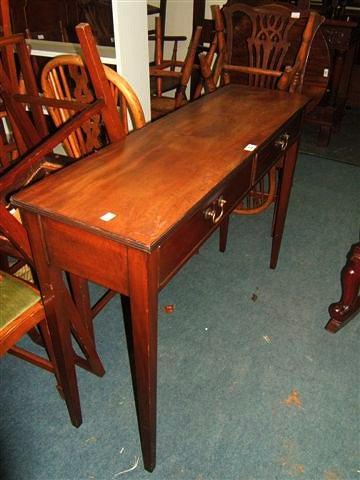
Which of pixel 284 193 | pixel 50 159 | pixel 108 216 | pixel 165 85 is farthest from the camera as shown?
pixel 165 85

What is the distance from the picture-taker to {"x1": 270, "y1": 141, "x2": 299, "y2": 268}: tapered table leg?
1667mm

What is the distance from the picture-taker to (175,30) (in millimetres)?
4082

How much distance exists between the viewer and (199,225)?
0.94 meters

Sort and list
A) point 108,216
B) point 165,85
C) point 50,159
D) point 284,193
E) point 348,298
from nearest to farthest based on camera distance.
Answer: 1. point 108,216
2. point 50,159
3. point 348,298
4. point 284,193
5. point 165,85

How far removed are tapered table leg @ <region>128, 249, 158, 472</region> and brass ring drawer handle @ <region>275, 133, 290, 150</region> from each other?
77cm

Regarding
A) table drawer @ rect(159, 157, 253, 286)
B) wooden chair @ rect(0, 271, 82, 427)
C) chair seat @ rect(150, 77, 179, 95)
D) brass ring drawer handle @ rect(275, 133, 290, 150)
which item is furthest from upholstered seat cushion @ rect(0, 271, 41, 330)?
chair seat @ rect(150, 77, 179, 95)

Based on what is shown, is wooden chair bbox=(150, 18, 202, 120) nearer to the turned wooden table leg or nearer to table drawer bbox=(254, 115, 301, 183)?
table drawer bbox=(254, 115, 301, 183)

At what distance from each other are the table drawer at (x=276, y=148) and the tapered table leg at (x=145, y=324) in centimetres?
56

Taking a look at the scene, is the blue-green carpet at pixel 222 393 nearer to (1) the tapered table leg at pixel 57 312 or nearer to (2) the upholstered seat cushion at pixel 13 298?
(1) the tapered table leg at pixel 57 312

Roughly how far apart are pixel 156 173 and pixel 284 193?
0.92 m

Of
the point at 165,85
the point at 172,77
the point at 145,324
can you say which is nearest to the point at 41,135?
the point at 145,324

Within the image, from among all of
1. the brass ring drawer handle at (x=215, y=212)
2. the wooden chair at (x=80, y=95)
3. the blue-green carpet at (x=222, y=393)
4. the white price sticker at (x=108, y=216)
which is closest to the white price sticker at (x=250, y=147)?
the brass ring drawer handle at (x=215, y=212)

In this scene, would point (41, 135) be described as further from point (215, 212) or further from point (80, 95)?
point (215, 212)

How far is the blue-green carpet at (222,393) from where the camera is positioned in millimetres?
1230
